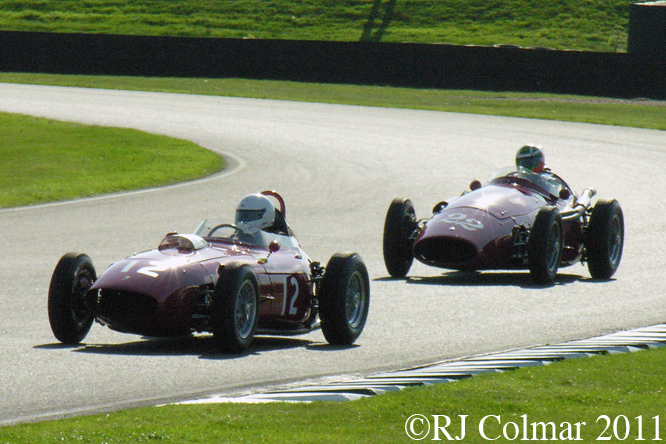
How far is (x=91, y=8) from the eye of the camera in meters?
52.0

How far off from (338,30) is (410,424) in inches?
1680

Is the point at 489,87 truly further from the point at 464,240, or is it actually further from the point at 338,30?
the point at 464,240

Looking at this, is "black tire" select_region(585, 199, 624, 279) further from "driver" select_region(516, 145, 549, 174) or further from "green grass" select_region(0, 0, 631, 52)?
"green grass" select_region(0, 0, 631, 52)

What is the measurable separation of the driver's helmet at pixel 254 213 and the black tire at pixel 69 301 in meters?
1.40

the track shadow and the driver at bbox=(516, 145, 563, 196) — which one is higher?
the track shadow

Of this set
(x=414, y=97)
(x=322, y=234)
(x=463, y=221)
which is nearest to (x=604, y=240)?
(x=463, y=221)

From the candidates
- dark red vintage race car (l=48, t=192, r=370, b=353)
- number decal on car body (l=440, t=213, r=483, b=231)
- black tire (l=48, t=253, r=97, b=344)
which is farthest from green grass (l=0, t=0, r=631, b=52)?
black tire (l=48, t=253, r=97, b=344)

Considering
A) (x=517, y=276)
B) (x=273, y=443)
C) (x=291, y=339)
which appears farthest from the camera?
(x=517, y=276)

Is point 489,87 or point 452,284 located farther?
point 489,87

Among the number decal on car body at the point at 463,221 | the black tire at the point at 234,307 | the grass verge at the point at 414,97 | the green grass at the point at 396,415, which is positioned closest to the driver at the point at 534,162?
the number decal on car body at the point at 463,221

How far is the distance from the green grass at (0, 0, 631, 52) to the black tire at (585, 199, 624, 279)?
33.0 meters

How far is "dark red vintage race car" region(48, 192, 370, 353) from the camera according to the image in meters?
7.91

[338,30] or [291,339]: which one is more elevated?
[338,30]

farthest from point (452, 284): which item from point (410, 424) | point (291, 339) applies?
point (410, 424)
